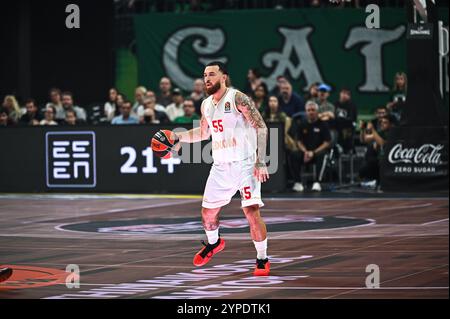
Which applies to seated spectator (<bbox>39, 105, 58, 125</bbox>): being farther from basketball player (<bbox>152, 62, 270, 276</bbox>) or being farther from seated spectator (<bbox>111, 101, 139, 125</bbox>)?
basketball player (<bbox>152, 62, 270, 276</bbox>)

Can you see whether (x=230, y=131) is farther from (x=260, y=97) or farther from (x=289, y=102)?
(x=289, y=102)

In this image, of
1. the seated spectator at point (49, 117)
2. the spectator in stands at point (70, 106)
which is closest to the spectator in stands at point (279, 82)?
the spectator in stands at point (70, 106)

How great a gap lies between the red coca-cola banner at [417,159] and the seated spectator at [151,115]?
4.73m

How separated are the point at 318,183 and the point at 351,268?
34.4 ft

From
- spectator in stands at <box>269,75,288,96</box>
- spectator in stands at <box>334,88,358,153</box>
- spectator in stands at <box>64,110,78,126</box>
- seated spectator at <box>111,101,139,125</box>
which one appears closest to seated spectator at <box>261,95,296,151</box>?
spectator in stands at <box>269,75,288,96</box>

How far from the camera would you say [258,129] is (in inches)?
468

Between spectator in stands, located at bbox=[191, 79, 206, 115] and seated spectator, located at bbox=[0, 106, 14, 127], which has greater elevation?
spectator in stands, located at bbox=[191, 79, 206, 115]

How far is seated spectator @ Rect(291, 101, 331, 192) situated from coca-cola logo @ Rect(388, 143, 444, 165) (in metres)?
1.54

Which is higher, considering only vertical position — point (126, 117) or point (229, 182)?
point (126, 117)

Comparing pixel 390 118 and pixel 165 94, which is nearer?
pixel 390 118

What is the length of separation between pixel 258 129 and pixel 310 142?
416 inches

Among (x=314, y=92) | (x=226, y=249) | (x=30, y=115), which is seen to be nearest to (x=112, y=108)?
(x=30, y=115)

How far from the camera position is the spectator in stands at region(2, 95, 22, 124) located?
80.1 ft

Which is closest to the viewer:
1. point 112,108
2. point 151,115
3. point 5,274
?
point 5,274
